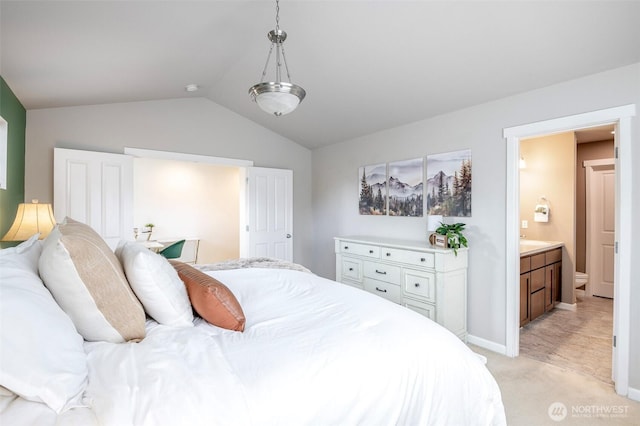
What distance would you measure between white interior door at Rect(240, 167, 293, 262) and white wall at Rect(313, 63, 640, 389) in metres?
1.00

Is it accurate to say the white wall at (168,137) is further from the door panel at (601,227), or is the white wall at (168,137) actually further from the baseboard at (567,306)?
the door panel at (601,227)

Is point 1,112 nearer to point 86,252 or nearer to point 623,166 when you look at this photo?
point 86,252

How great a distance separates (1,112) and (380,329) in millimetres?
3286

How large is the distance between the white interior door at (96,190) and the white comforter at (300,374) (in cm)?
280

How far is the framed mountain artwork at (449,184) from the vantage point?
332 centimetres

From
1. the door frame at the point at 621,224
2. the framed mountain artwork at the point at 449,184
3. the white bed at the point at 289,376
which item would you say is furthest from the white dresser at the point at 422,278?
the white bed at the point at 289,376

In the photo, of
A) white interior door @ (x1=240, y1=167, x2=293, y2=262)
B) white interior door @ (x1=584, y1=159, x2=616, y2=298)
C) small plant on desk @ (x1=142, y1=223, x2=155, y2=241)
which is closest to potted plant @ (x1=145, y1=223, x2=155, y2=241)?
small plant on desk @ (x1=142, y1=223, x2=155, y2=241)

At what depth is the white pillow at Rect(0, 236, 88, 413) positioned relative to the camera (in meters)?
0.80

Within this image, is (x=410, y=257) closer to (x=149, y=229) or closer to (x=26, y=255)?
(x=26, y=255)

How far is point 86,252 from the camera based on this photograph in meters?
1.18

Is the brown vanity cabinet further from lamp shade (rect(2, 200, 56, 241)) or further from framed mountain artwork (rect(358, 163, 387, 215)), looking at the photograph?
lamp shade (rect(2, 200, 56, 241))

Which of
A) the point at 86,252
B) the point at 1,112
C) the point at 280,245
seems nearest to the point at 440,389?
the point at 86,252

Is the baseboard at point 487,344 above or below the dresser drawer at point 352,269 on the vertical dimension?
below

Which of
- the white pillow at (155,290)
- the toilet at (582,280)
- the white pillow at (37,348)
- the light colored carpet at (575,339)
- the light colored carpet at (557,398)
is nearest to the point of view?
the white pillow at (37,348)
